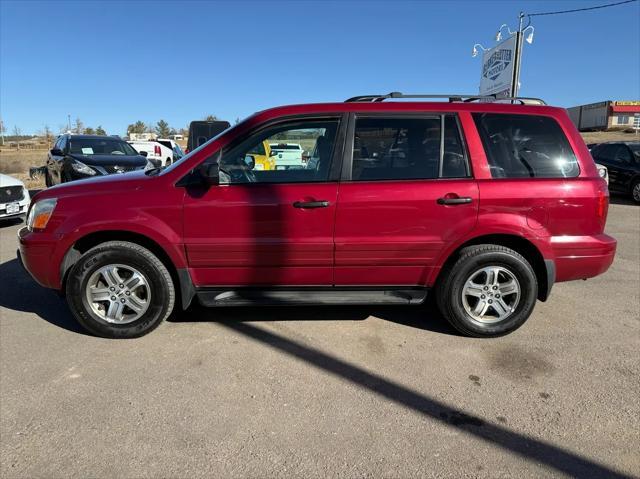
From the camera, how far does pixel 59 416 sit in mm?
2738

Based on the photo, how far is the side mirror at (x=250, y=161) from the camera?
3711mm

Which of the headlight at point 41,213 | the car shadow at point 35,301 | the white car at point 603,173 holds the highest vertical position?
the white car at point 603,173

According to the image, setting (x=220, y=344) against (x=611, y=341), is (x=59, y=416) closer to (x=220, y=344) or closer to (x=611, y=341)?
(x=220, y=344)

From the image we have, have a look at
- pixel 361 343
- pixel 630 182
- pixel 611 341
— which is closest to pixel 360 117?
pixel 361 343

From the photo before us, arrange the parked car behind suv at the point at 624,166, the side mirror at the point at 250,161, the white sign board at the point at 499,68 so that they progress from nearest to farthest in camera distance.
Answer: the side mirror at the point at 250,161 → the parked car behind suv at the point at 624,166 → the white sign board at the point at 499,68

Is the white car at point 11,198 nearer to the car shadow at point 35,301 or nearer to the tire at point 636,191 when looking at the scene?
the car shadow at point 35,301

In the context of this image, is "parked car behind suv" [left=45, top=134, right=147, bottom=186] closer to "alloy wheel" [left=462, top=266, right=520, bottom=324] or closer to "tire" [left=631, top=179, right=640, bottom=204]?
"alloy wheel" [left=462, top=266, right=520, bottom=324]

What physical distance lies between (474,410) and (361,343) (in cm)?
110

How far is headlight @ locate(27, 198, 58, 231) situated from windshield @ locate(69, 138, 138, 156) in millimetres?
7660

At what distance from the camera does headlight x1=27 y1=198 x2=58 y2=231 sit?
366 centimetres

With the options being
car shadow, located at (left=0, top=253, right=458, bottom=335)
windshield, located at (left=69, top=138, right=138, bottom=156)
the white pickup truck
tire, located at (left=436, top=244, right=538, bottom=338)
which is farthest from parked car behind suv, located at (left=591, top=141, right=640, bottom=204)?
windshield, located at (left=69, top=138, right=138, bottom=156)

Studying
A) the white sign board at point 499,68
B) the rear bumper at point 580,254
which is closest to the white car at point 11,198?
the rear bumper at point 580,254

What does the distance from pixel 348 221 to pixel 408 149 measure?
2.52 ft

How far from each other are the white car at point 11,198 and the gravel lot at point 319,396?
4.69 metres
